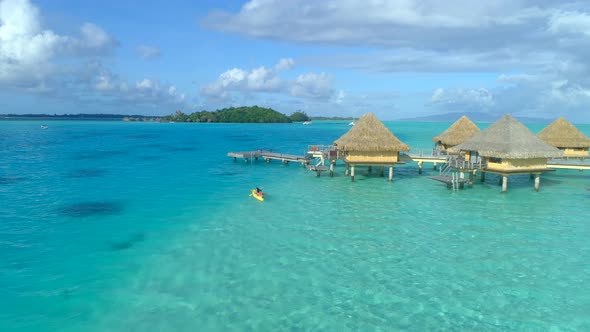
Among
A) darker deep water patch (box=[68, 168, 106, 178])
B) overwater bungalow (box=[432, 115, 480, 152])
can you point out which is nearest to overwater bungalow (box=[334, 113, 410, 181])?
overwater bungalow (box=[432, 115, 480, 152])

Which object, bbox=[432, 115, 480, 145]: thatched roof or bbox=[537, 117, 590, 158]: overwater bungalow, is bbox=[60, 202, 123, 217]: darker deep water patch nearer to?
bbox=[432, 115, 480, 145]: thatched roof

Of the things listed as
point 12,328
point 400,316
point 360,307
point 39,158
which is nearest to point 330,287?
point 360,307

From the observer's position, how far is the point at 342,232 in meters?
17.0

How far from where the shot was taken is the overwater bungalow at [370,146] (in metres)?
28.6

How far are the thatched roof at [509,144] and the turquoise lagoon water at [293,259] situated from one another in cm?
268

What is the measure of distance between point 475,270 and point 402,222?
5.61 metres

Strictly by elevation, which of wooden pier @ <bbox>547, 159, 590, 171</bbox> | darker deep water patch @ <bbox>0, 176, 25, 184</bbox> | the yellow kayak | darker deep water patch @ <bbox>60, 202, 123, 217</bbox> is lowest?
darker deep water patch @ <bbox>60, 202, 123, 217</bbox>

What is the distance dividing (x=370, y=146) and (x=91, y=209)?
18533mm

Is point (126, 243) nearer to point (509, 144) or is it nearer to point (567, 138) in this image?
point (509, 144)

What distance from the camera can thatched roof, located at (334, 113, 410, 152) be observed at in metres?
28.6

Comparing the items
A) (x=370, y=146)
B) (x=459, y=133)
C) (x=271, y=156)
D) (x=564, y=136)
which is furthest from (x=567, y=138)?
(x=271, y=156)

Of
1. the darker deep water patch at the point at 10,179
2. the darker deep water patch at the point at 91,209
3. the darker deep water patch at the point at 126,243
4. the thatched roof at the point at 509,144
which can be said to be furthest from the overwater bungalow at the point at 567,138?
the darker deep water patch at the point at 10,179

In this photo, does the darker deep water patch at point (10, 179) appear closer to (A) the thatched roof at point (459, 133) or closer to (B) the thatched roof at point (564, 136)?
(A) the thatched roof at point (459, 133)

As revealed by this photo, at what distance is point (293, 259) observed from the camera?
13.9 m
